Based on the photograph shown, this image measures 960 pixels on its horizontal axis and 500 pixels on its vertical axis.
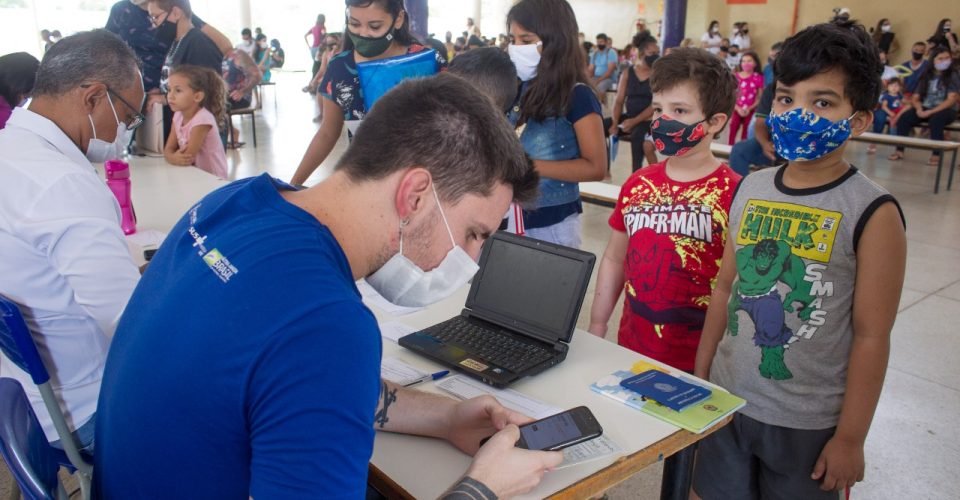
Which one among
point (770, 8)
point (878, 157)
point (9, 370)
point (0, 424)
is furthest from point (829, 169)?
point (770, 8)

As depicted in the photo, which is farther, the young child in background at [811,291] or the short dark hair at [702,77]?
the short dark hair at [702,77]

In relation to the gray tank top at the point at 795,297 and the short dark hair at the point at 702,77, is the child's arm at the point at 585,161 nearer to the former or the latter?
the short dark hair at the point at 702,77

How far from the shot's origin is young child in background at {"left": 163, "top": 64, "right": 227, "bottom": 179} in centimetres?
384

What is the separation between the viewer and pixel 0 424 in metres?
1.05

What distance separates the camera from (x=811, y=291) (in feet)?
4.80

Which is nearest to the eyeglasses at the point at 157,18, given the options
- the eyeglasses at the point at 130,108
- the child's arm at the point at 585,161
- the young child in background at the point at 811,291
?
the eyeglasses at the point at 130,108

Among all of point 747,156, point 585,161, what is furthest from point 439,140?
point 747,156

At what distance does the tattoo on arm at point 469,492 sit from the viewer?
0.98 meters

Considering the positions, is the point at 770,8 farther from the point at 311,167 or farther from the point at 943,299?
the point at 311,167

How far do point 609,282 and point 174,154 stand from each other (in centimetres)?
278

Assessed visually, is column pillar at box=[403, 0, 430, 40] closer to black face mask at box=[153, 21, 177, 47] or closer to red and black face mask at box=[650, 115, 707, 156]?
black face mask at box=[153, 21, 177, 47]

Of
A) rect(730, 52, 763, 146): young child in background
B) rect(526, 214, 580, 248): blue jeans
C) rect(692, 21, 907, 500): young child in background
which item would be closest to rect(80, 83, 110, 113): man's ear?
rect(526, 214, 580, 248): blue jeans

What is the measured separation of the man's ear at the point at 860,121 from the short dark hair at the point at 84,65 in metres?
1.88

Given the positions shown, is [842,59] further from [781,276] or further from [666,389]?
[666,389]
